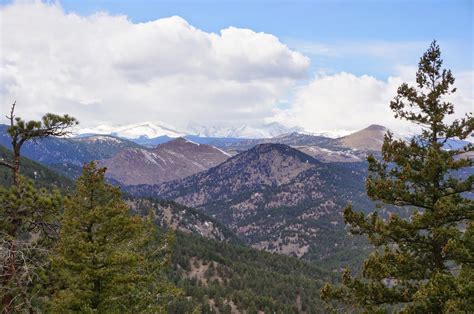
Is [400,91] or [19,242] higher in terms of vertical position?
[400,91]

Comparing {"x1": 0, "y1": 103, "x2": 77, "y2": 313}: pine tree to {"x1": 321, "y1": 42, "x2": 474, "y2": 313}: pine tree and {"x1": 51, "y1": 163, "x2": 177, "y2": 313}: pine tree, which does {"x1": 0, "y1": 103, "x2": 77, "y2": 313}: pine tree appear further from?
{"x1": 321, "y1": 42, "x2": 474, "y2": 313}: pine tree

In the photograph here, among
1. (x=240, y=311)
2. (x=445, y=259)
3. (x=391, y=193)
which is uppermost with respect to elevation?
(x=391, y=193)

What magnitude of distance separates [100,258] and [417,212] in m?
18.3

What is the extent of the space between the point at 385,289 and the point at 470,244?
5.21m

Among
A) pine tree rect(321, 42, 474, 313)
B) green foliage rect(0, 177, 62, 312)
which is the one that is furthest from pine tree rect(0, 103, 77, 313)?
pine tree rect(321, 42, 474, 313)

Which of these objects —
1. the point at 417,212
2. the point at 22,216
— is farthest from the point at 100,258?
the point at 417,212

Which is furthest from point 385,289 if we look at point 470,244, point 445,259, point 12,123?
point 12,123

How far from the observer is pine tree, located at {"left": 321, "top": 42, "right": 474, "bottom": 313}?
23.0 m

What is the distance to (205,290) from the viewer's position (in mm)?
195375

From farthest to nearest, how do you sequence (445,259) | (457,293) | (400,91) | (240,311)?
1. (240,311)
2. (400,91)
3. (445,259)
4. (457,293)

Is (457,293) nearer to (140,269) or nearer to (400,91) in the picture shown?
(400,91)

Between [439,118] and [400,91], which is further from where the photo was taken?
[400,91]

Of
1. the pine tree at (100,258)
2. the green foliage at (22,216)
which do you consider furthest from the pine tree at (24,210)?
the pine tree at (100,258)

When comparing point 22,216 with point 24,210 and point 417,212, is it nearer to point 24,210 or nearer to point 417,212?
point 24,210
